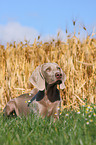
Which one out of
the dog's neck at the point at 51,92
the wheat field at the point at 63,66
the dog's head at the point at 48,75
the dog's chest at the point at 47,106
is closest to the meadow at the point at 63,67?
the wheat field at the point at 63,66

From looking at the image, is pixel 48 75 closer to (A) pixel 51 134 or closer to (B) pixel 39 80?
(B) pixel 39 80

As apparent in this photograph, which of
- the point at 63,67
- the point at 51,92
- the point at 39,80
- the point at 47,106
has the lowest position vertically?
the point at 47,106

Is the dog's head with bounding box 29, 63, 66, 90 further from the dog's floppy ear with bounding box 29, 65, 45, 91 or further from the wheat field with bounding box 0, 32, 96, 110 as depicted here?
the wheat field with bounding box 0, 32, 96, 110

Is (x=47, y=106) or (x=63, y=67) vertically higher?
(x=63, y=67)

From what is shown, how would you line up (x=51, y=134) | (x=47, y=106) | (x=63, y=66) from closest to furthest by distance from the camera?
1. (x=51, y=134)
2. (x=47, y=106)
3. (x=63, y=66)

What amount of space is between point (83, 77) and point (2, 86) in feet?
8.37

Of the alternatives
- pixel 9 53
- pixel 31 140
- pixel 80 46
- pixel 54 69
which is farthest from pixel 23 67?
pixel 31 140

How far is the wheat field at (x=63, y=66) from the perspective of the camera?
589 centimetres

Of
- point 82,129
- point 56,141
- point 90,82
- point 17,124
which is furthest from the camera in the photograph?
point 90,82

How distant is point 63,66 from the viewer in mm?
5980

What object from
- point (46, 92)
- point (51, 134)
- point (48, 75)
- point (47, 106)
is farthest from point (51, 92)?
point (51, 134)

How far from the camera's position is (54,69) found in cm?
423

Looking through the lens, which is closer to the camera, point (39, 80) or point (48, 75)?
point (48, 75)

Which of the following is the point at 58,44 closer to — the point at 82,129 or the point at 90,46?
the point at 90,46
